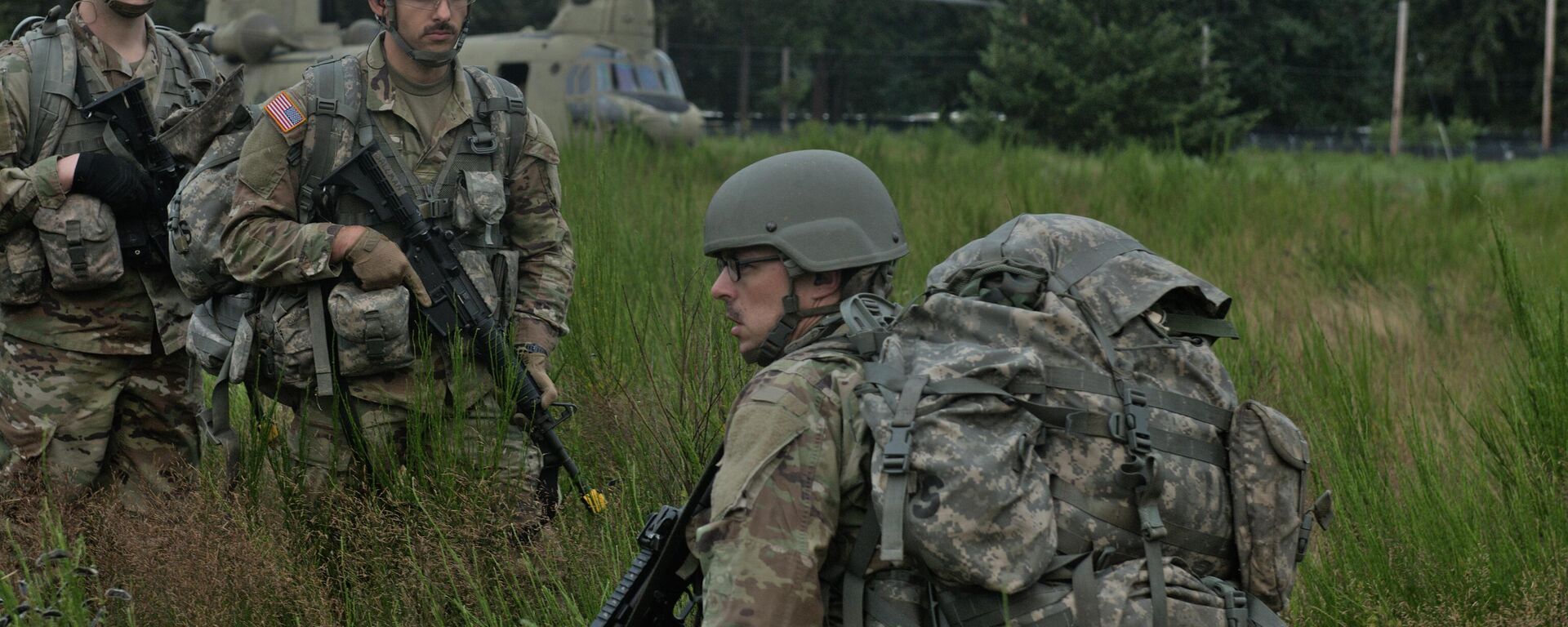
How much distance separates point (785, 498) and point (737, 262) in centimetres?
58

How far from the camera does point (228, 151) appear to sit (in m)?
3.75

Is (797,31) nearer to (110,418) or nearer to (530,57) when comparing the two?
(530,57)

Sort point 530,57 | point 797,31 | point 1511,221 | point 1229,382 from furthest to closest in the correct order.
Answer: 1. point 797,31
2. point 530,57
3. point 1511,221
4. point 1229,382

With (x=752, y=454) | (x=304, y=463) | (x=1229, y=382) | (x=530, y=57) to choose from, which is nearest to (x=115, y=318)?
(x=304, y=463)

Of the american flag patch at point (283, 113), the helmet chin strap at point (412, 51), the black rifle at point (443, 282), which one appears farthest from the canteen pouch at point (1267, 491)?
the american flag patch at point (283, 113)

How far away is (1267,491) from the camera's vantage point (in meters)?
2.13

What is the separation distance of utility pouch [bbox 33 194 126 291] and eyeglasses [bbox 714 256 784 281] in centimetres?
225

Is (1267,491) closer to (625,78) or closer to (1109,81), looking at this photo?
(1109,81)

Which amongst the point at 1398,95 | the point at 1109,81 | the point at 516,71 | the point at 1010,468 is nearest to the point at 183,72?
the point at 1010,468

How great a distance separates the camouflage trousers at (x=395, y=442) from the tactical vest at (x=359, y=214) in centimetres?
11

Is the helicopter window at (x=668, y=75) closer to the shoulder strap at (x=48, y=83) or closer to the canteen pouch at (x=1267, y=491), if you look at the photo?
the shoulder strap at (x=48, y=83)

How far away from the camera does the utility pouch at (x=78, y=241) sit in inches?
155

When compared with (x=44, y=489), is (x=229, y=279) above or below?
above

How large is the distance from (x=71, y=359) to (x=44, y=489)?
18.7 inches
